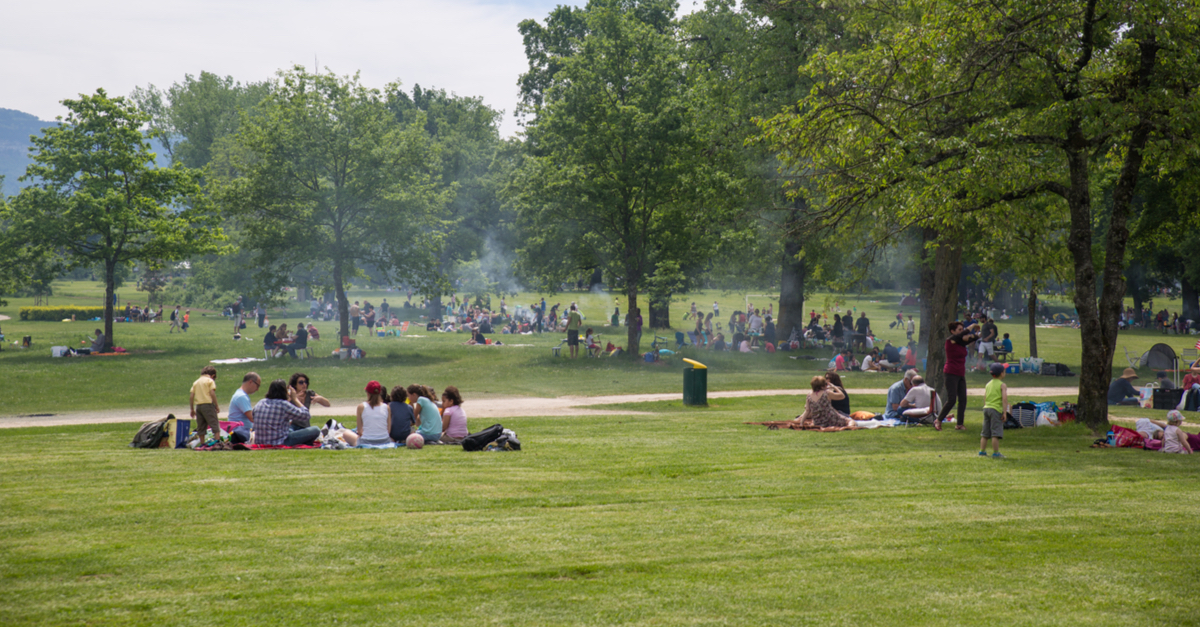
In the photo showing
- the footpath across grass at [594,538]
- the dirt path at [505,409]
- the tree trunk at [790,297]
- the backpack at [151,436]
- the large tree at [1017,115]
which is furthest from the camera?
the tree trunk at [790,297]

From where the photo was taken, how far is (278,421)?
1268 cm

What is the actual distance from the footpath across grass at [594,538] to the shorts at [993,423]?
16.8 inches

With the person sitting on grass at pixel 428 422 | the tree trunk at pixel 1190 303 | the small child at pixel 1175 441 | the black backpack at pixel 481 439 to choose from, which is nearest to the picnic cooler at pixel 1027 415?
the small child at pixel 1175 441

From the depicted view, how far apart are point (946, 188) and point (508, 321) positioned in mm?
38066

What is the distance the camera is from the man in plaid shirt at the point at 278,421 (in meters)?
12.6

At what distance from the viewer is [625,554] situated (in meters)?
6.91

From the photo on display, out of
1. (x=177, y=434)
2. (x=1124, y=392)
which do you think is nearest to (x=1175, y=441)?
(x=1124, y=392)

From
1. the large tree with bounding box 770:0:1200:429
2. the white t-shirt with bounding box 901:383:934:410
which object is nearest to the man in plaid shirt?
the large tree with bounding box 770:0:1200:429

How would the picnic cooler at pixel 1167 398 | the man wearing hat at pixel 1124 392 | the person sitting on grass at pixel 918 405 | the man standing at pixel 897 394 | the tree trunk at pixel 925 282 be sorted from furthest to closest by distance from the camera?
the tree trunk at pixel 925 282 < the man wearing hat at pixel 1124 392 < the picnic cooler at pixel 1167 398 < the man standing at pixel 897 394 < the person sitting on grass at pixel 918 405

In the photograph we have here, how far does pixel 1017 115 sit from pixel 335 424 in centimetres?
1190

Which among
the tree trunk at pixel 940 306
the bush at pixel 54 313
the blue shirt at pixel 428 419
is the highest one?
the tree trunk at pixel 940 306

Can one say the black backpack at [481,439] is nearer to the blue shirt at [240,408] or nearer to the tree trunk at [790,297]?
the blue shirt at [240,408]

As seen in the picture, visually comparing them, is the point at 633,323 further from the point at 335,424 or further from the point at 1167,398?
the point at 335,424

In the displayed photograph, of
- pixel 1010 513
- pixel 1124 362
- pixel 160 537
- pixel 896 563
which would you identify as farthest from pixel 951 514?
pixel 1124 362
